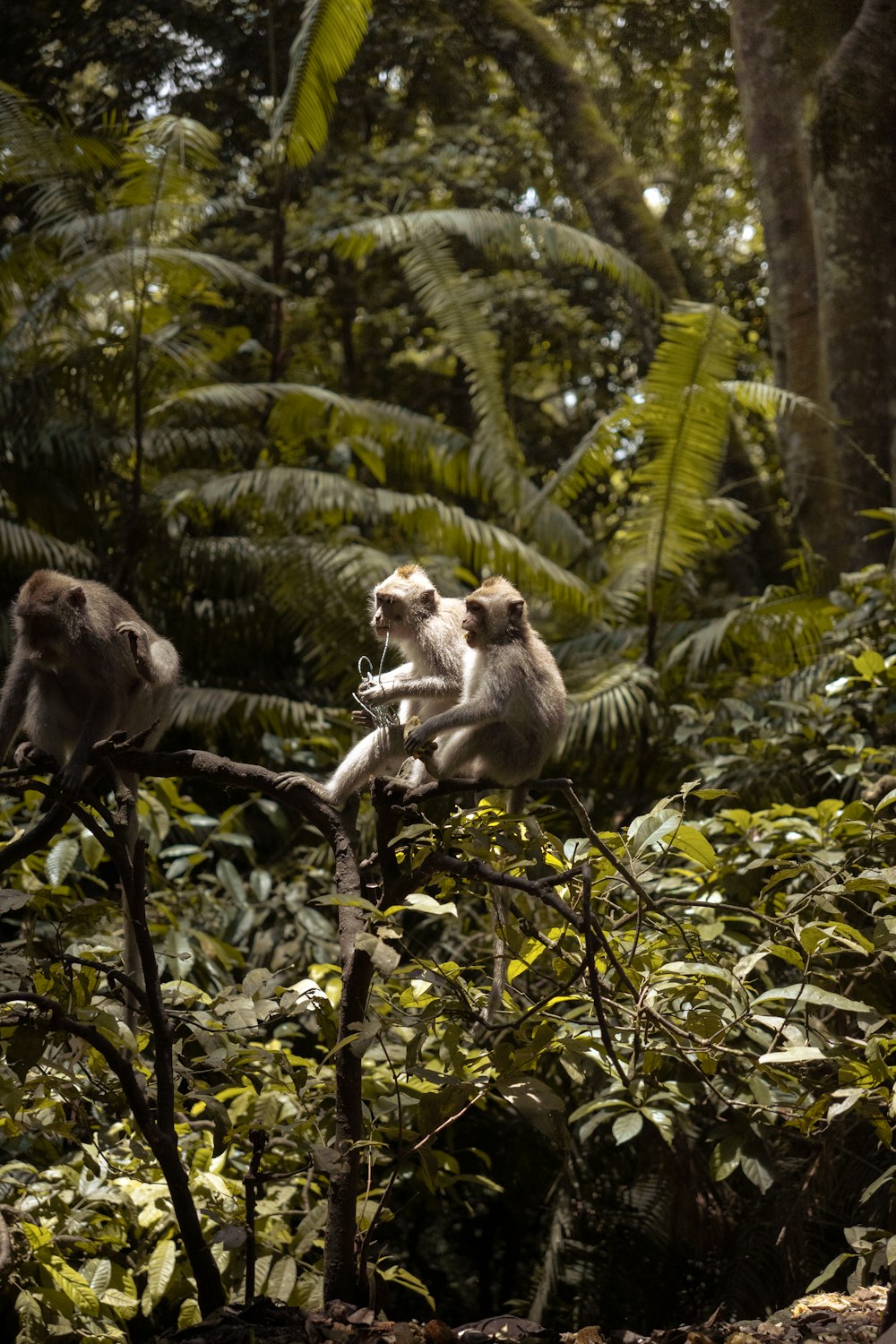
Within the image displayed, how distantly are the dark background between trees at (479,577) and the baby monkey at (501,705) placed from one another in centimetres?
40

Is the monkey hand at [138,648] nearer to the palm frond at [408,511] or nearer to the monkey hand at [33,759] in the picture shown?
the monkey hand at [33,759]

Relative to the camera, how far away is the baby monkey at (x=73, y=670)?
322 cm

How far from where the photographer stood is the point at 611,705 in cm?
608

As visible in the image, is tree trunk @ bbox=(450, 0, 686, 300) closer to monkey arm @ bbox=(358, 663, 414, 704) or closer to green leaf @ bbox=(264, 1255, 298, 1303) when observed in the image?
monkey arm @ bbox=(358, 663, 414, 704)

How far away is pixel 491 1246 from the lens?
5.01 m

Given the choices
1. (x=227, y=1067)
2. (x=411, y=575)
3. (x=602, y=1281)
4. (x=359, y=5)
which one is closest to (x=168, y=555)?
(x=359, y=5)

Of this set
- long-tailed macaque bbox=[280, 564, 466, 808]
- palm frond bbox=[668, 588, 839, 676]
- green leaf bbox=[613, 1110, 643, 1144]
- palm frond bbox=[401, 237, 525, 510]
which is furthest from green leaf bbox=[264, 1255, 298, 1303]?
palm frond bbox=[401, 237, 525, 510]

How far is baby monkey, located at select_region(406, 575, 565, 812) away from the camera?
10.3 ft

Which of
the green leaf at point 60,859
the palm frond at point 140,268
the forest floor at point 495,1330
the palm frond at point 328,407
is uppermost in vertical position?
the palm frond at point 140,268

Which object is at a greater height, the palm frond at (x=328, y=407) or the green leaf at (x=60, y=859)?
the palm frond at (x=328, y=407)

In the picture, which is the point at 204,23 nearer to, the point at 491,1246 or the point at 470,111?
the point at 470,111

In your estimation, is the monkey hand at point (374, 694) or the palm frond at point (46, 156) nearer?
the monkey hand at point (374, 694)

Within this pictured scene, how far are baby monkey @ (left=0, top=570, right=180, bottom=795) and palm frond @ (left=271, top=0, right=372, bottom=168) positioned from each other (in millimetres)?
5283

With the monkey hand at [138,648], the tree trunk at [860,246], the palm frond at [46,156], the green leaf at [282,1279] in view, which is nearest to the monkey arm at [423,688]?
the monkey hand at [138,648]
